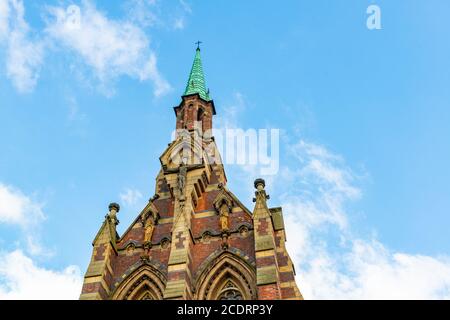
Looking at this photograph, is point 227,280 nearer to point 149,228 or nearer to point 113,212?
point 149,228

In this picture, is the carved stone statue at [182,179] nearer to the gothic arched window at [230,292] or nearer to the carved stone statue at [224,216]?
the carved stone statue at [224,216]

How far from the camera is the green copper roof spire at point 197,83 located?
33.2m

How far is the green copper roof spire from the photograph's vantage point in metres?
33.2

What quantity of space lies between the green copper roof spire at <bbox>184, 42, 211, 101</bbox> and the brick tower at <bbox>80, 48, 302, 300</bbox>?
7066 millimetres

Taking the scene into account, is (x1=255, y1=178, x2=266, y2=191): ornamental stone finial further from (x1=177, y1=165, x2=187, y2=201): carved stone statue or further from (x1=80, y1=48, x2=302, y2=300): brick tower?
(x1=177, y1=165, x2=187, y2=201): carved stone statue

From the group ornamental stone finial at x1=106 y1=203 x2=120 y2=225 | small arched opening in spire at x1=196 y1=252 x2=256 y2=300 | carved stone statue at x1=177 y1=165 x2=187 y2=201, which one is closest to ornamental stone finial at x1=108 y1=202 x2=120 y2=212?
ornamental stone finial at x1=106 y1=203 x2=120 y2=225

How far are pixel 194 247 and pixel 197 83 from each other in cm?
1493

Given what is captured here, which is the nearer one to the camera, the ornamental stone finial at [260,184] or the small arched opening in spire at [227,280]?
the small arched opening in spire at [227,280]

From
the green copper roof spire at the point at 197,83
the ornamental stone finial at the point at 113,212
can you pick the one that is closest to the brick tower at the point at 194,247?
the ornamental stone finial at the point at 113,212

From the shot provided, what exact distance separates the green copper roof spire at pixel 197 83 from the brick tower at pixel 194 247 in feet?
23.2
